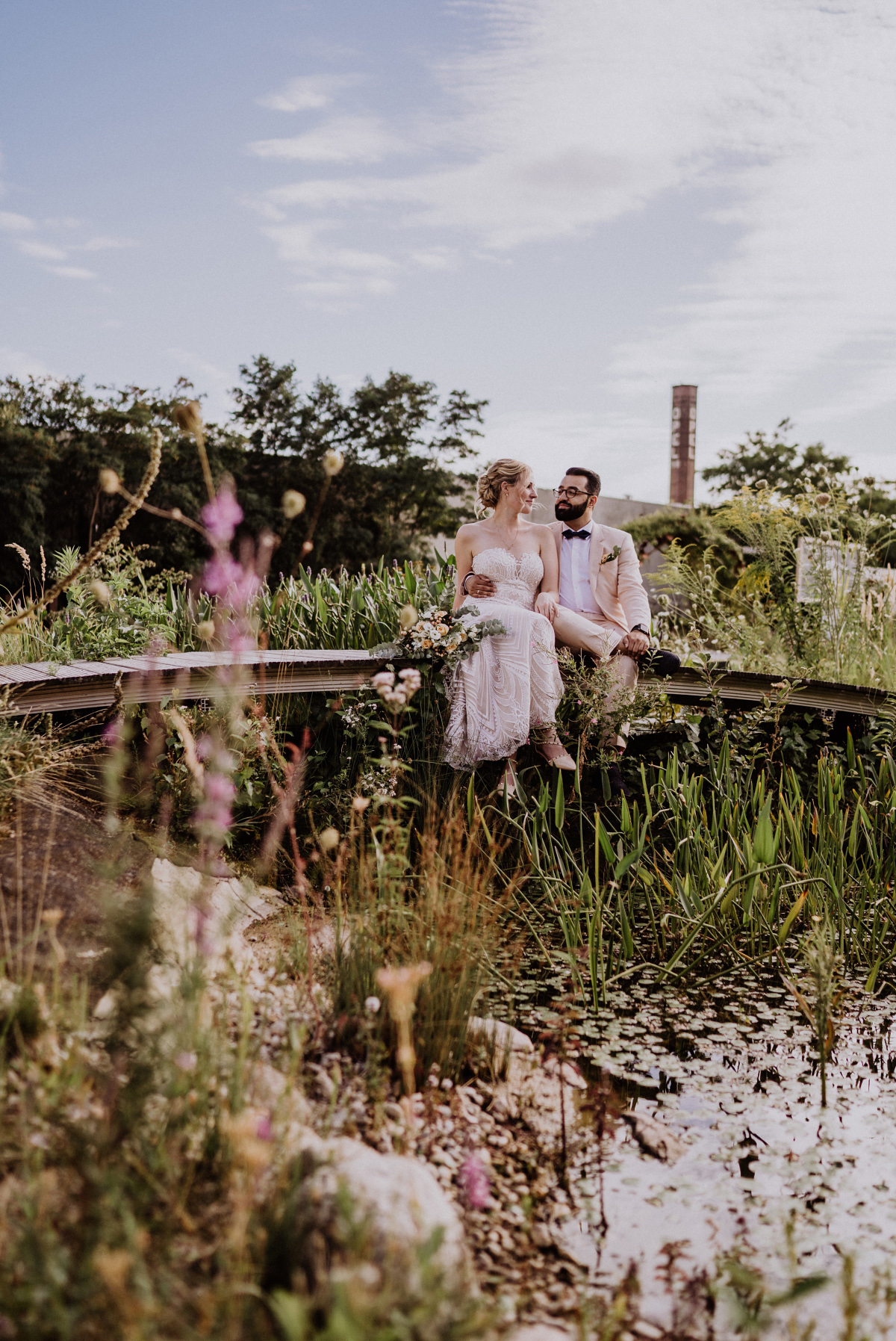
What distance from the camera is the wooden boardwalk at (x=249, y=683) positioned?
3.77 m

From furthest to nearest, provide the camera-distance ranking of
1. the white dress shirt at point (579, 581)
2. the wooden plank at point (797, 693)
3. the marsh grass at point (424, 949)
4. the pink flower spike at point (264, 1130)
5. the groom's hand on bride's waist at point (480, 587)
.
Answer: the wooden plank at point (797, 693)
the white dress shirt at point (579, 581)
the groom's hand on bride's waist at point (480, 587)
the marsh grass at point (424, 949)
the pink flower spike at point (264, 1130)

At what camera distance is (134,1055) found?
5.55 ft

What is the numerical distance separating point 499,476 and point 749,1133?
132 inches

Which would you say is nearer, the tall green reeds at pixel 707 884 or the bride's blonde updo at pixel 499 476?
the tall green reeds at pixel 707 884

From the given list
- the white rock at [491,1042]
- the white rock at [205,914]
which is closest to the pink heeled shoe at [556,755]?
the white rock at [205,914]

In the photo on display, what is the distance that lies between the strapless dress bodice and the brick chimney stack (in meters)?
27.5

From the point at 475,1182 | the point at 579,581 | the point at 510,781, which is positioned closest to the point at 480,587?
the point at 579,581

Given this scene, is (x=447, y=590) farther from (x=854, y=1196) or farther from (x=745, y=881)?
(x=854, y=1196)


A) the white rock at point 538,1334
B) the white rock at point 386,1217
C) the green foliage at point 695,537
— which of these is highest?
the green foliage at point 695,537

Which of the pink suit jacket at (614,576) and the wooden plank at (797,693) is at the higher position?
the pink suit jacket at (614,576)

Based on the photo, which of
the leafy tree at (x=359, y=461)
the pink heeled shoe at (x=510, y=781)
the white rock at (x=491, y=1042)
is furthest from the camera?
the leafy tree at (x=359, y=461)

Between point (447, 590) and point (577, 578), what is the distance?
0.69 m

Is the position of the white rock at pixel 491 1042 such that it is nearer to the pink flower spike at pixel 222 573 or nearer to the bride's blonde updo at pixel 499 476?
the pink flower spike at pixel 222 573

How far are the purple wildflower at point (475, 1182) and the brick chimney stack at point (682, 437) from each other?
30.7 meters
